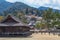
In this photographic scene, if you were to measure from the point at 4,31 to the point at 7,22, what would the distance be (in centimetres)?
227

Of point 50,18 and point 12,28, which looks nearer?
point 12,28

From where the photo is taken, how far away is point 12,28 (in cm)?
5425

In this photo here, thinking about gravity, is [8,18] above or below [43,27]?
above

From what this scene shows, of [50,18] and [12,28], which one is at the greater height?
[50,18]

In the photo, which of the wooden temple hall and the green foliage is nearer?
the wooden temple hall

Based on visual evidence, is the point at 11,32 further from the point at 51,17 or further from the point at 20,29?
the point at 51,17

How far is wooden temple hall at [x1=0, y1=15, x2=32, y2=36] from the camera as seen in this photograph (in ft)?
175

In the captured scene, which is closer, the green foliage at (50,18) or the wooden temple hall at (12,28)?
the wooden temple hall at (12,28)

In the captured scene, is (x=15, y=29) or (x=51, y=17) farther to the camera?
(x=51, y=17)

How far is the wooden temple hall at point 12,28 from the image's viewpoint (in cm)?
5328

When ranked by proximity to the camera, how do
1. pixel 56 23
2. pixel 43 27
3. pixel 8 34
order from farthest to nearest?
1. pixel 43 27
2. pixel 56 23
3. pixel 8 34

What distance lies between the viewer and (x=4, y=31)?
179 feet

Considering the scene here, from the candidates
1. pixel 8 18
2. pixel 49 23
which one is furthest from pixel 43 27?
pixel 8 18

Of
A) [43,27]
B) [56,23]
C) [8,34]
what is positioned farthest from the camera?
[43,27]
